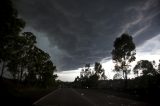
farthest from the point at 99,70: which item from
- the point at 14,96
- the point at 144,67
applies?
the point at 14,96

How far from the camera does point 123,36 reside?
58.6 meters

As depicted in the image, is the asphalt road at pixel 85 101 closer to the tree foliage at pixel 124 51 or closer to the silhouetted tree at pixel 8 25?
the silhouetted tree at pixel 8 25

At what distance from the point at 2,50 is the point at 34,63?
39294mm

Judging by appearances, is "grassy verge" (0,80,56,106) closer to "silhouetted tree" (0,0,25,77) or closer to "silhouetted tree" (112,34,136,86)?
"silhouetted tree" (0,0,25,77)

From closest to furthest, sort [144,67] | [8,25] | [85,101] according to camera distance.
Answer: [8,25] → [85,101] → [144,67]

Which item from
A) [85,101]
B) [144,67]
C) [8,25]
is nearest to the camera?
[8,25]

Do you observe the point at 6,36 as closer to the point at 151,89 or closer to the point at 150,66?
the point at 151,89


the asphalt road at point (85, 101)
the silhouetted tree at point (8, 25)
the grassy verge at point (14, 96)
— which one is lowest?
the asphalt road at point (85, 101)

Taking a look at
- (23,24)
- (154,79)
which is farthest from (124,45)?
(23,24)

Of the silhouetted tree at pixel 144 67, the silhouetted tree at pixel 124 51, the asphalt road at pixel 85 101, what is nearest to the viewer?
the asphalt road at pixel 85 101

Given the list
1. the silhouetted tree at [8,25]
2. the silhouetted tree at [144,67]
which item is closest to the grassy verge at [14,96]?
the silhouetted tree at [8,25]

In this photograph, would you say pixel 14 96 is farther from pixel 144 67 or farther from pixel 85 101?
pixel 144 67

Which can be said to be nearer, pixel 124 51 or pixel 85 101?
pixel 85 101

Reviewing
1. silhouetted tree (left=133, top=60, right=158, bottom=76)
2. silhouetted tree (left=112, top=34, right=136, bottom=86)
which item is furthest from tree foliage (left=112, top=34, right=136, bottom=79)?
silhouetted tree (left=133, top=60, right=158, bottom=76)
